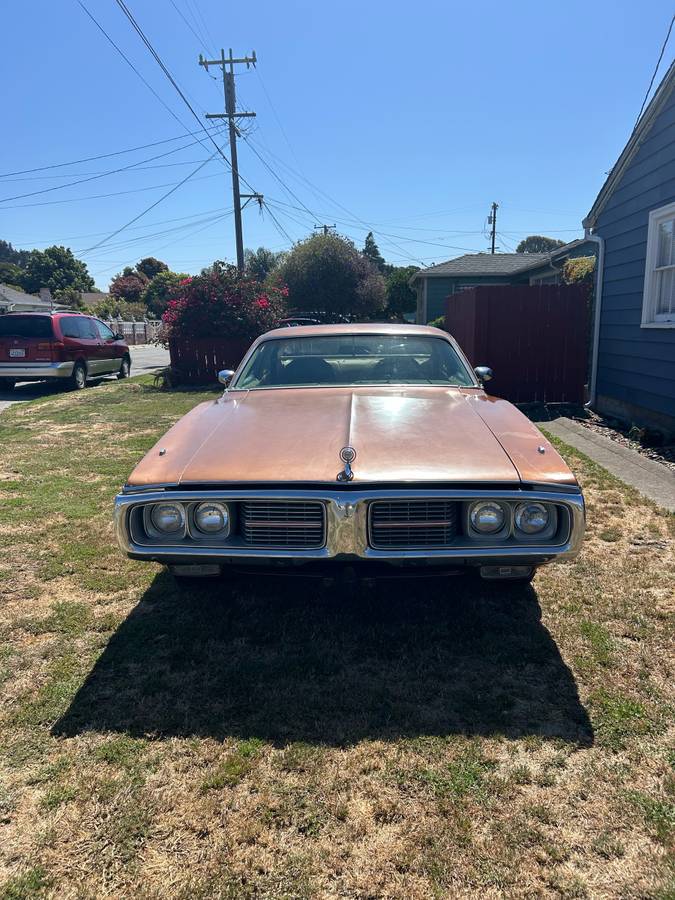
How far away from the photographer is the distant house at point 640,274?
7.17 meters

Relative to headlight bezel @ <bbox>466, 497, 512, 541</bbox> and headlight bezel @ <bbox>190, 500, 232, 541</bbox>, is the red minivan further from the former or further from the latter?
headlight bezel @ <bbox>466, 497, 512, 541</bbox>

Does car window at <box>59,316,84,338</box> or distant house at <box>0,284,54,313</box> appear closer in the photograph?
car window at <box>59,316,84,338</box>

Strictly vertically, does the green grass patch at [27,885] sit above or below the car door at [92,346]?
below

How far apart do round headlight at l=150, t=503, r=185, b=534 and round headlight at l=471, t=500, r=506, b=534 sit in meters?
1.26

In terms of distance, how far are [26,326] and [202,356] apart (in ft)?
11.8

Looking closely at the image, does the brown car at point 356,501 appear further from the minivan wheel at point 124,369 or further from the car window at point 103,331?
Result: the minivan wheel at point 124,369

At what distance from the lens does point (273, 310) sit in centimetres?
1491

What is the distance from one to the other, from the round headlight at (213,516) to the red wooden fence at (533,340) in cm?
804

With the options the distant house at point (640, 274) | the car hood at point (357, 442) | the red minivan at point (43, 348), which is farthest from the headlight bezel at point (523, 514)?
the red minivan at point (43, 348)

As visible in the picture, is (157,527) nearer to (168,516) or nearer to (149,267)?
(168,516)

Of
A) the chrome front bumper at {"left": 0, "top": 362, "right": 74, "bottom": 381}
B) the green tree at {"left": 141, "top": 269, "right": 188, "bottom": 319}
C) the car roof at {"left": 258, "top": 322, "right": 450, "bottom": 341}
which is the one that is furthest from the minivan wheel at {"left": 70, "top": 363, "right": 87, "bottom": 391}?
the green tree at {"left": 141, "top": 269, "right": 188, "bottom": 319}

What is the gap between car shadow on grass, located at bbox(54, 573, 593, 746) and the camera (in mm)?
2393

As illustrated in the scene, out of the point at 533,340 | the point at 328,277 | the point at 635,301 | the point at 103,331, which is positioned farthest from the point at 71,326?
the point at 328,277

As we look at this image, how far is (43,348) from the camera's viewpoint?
1212cm
